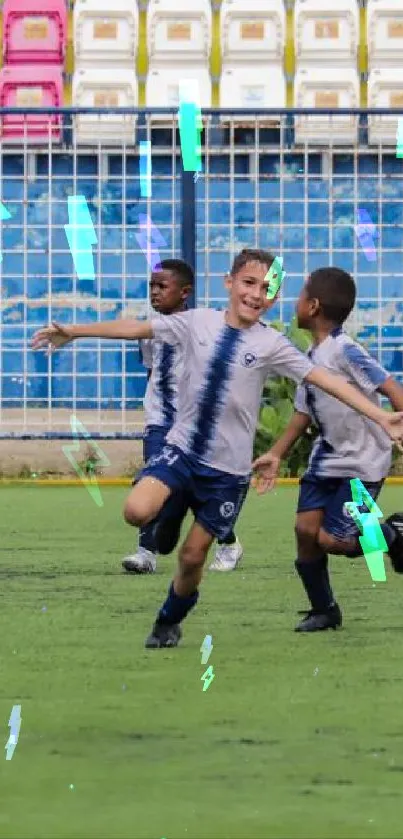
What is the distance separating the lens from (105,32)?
77.2ft

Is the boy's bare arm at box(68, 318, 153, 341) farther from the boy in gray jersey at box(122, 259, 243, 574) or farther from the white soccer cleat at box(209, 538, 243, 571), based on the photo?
the white soccer cleat at box(209, 538, 243, 571)

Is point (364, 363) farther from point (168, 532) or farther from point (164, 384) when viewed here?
point (164, 384)

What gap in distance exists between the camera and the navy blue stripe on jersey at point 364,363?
19.1 ft

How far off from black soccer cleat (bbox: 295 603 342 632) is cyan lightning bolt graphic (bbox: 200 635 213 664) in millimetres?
298

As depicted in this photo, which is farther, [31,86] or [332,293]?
[31,86]

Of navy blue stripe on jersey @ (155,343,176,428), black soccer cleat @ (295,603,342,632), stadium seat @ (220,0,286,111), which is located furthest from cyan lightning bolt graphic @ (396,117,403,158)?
stadium seat @ (220,0,286,111)

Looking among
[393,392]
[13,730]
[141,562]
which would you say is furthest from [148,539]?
[13,730]

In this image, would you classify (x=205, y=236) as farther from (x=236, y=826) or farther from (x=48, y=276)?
(x=236, y=826)

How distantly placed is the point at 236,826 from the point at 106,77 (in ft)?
68.1

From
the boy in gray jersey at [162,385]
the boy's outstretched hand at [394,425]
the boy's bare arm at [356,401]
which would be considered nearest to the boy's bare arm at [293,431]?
the boy's bare arm at [356,401]

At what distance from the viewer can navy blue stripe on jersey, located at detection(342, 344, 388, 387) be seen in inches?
229

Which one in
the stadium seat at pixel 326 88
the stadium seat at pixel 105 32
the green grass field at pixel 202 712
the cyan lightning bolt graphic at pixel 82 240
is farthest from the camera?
the stadium seat at pixel 326 88

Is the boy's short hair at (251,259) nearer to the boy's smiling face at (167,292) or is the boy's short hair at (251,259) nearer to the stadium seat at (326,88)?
the boy's smiling face at (167,292)

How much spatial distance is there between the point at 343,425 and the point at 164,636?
89cm
